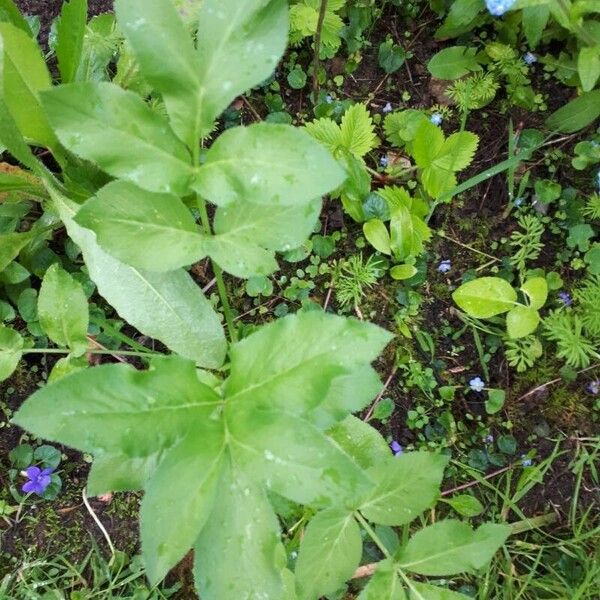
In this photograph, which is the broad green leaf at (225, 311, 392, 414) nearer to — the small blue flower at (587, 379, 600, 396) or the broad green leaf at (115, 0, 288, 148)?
the broad green leaf at (115, 0, 288, 148)

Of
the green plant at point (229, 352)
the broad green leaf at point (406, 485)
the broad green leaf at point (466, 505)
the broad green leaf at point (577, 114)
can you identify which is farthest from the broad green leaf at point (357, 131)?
the broad green leaf at point (466, 505)

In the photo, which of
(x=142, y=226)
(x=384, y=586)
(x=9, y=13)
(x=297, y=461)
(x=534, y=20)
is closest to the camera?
(x=297, y=461)

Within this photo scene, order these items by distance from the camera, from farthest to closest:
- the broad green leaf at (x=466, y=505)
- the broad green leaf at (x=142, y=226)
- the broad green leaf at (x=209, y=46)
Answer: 1. the broad green leaf at (x=466, y=505)
2. the broad green leaf at (x=142, y=226)
3. the broad green leaf at (x=209, y=46)

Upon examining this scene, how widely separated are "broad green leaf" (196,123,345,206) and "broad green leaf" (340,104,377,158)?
83 cm

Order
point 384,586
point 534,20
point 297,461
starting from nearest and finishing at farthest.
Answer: point 297,461 < point 384,586 < point 534,20

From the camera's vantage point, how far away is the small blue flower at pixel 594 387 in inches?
77.9

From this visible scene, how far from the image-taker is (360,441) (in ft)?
5.44

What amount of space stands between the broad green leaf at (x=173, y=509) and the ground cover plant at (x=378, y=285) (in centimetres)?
29

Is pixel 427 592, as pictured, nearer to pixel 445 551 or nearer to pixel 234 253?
pixel 445 551

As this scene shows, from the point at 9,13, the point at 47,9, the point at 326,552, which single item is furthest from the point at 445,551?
the point at 47,9

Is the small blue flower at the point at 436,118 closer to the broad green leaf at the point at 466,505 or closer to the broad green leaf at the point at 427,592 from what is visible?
the broad green leaf at the point at 466,505

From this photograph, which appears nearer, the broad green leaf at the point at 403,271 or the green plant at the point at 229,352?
the green plant at the point at 229,352

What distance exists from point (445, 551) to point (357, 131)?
3.66 feet

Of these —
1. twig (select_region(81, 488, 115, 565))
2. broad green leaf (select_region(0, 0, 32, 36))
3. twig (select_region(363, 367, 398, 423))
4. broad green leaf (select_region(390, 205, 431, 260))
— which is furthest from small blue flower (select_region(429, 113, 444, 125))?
twig (select_region(81, 488, 115, 565))
